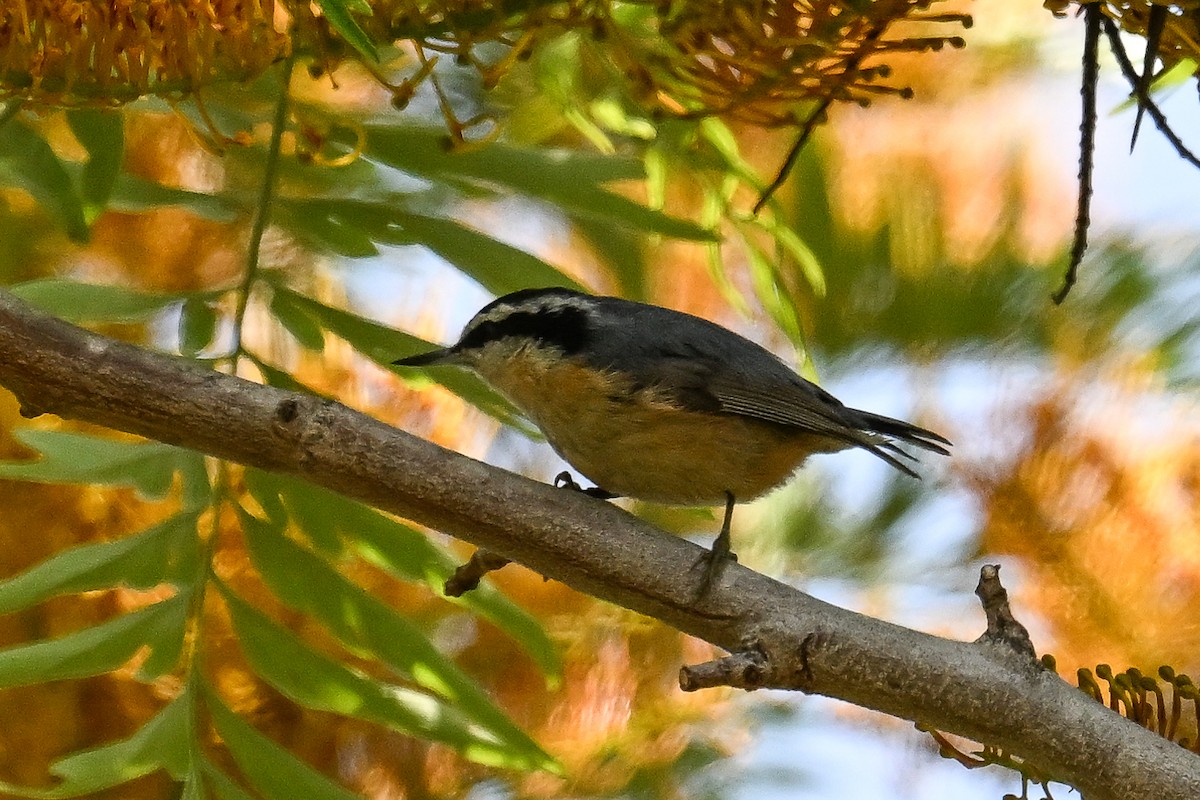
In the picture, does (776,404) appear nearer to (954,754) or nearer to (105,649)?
(954,754)

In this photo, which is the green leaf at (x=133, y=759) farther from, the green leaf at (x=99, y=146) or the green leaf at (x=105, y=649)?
the green leaf at (x=99, y=146)

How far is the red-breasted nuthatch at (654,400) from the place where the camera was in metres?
1.31

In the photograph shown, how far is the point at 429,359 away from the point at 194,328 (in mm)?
206

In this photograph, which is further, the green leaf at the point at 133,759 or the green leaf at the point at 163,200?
the green leaf at the point at 163,200

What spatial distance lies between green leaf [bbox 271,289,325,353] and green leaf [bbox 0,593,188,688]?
0.25m

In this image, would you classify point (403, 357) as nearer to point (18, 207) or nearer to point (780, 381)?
point (780, 381)

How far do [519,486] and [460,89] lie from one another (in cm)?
97

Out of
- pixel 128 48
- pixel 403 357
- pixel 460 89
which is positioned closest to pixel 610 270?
pixel 460 89

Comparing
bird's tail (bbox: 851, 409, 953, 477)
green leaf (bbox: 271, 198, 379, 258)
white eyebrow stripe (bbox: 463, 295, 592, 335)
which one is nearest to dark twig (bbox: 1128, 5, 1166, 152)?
bird's tail (bbox: 851, 409, 953, 477)

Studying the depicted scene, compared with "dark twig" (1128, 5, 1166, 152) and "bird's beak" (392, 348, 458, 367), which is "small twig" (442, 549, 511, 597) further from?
"dark twig" (1128, 5, 1166, 152)

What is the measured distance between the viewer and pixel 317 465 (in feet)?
3.10

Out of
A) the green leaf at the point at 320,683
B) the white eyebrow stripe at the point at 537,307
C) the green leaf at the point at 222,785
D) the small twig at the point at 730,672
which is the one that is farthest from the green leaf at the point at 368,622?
the white eyebrow stripe at the point at 537,307

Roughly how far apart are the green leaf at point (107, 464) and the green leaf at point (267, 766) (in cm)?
17

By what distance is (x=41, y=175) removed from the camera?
110cm
